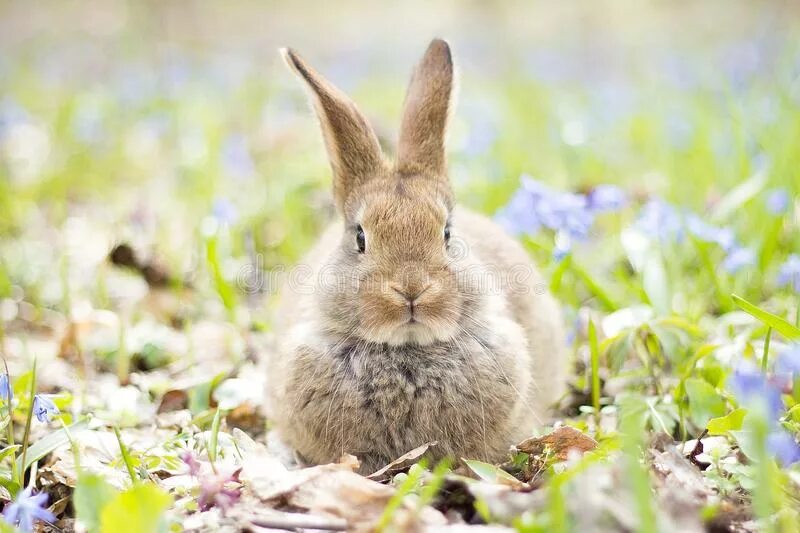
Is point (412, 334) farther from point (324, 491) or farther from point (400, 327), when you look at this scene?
point (324, 491)

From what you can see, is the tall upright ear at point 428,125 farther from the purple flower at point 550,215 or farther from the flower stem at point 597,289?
the flower stem at point 597,289

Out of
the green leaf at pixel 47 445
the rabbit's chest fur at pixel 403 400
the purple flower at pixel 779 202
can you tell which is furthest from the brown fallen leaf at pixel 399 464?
the purple flower at pixel 779 202

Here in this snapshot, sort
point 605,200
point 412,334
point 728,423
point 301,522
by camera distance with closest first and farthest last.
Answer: point 301,522 → point 728,423 → point 412,334 → point 605,200

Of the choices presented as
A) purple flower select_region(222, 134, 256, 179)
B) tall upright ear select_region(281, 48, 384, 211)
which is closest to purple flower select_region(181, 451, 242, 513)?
tall upright ear select_region(281, 48, 384, 211)

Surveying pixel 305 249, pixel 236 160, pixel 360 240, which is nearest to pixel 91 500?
pixel 360 240

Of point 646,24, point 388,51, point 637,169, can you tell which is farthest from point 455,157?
point 646,24

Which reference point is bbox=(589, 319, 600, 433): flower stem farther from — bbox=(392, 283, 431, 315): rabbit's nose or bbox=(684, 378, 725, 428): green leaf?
bbox=(392, 283, 431, 315): rabbit's nose

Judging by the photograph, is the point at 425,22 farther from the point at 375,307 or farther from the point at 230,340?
the point at 375,307

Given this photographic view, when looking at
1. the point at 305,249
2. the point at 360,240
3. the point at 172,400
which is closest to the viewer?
the point at 360,240
